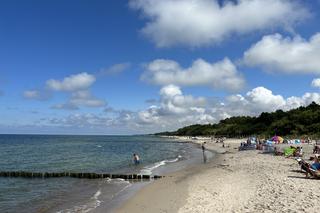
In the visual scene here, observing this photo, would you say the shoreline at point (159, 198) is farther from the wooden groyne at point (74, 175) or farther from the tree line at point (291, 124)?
the tree line at point (291, 124)

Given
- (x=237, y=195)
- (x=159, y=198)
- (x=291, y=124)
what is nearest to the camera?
(x=237, y=195)

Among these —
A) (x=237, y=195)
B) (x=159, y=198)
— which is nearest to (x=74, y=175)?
(x=159, y=198)

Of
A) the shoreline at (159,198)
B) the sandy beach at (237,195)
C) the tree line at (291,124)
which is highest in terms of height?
the tree line at (291,124)

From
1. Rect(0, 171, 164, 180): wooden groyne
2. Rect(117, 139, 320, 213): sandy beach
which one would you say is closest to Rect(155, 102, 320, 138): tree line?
Rect(0, 171, 164, 180): wooden groyne

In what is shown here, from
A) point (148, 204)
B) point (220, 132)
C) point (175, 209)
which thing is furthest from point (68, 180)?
point (220, 132)

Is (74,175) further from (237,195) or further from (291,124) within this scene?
(291,124)

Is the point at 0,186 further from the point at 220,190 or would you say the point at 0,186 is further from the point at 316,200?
the point at 316,200

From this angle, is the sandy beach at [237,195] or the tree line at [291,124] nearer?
the sandy beach at [237,195]

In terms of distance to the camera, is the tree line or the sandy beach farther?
the tree line

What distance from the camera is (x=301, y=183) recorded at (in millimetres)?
19031

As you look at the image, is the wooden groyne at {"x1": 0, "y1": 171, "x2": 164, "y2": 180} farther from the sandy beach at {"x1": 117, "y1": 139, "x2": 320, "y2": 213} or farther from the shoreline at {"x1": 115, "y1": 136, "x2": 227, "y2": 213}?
the sandy beach at {"x1": 117, "y1": 139, "x2": 320, "y2": 213}

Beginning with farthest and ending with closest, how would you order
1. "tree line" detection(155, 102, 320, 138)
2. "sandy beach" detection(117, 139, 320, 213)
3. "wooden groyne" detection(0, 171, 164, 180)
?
"tree line" detection(155, 102, 320, 138), "wooden groyne" detection(0, 171, 164, 180), "sandy beach" detection(117, 139, 320, 213)

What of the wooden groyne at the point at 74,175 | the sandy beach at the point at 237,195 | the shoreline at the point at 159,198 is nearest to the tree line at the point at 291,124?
the wooden groyne at the point at 74,175

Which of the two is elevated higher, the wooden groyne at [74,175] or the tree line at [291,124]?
the tree line at [291,124]
